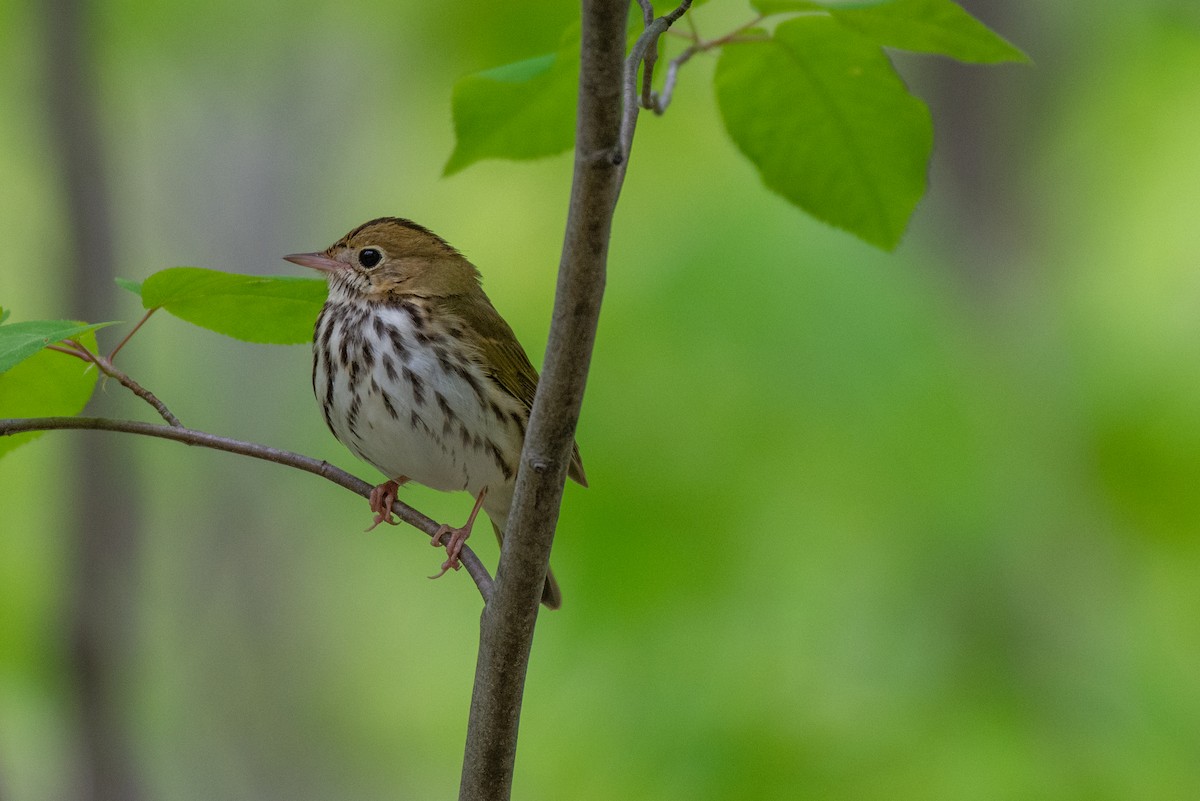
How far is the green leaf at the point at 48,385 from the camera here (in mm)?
2020

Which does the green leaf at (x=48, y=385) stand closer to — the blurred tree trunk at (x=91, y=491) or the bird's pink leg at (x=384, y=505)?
the bird's pink leg at (x=384, y=505)

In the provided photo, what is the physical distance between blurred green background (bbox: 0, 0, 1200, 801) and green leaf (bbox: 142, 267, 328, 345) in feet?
3.39

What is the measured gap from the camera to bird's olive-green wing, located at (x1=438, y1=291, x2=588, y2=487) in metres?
3.32

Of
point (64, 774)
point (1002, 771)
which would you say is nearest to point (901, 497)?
point (1002, 771)

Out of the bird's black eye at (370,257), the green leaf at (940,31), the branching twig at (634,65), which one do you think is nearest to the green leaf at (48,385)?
the branching twig at (634,65)

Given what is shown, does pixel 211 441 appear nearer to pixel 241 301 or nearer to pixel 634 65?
pixel 241 301

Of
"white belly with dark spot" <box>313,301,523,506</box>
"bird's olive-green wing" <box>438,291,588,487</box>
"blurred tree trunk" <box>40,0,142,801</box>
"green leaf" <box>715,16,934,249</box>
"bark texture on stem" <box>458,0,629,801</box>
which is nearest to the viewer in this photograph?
"bark texture on stem" <box>458,0,629,801</box>

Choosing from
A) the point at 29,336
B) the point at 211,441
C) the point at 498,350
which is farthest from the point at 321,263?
the point at 29,336

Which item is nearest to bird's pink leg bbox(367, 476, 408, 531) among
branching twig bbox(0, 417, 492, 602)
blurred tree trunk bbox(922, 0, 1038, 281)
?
branching twig bbox(0, 417, 492, 602)

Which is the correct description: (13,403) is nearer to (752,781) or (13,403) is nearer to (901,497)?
(752,781)

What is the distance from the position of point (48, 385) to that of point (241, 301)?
36 cm

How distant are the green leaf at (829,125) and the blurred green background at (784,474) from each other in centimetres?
68

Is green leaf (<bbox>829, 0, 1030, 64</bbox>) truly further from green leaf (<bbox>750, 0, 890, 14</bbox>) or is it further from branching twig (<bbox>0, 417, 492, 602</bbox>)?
branching twig (<bbox>0, 417, 492, 602</bbox>)

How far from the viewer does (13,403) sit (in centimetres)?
204
